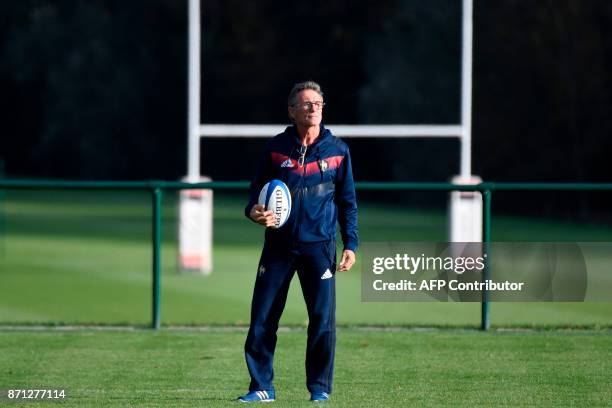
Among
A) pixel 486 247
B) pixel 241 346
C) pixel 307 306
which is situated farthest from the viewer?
pixel 486 247

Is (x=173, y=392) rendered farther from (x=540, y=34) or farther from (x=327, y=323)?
(x=540, y=34)

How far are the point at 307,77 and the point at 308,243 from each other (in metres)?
32.8

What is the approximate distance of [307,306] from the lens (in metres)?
7.31

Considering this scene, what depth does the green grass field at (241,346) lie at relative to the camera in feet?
25.9

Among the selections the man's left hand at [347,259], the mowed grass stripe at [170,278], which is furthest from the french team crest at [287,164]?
the mowed grass stripe at [170,278]

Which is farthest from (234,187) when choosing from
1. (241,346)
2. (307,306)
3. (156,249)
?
(307,306)

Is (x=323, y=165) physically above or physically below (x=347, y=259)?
above

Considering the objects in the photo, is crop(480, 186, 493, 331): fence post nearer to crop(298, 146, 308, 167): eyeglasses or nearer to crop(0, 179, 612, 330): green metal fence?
crop(0, 179, 612, 330): green metal fence

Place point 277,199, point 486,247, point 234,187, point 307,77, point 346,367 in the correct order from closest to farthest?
point 277,199
point 346,367
point 486,247
point 234,187
point 307,77

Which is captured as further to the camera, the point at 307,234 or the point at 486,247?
the point at 486,247

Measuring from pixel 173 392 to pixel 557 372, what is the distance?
2.53 m

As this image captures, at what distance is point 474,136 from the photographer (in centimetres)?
3138

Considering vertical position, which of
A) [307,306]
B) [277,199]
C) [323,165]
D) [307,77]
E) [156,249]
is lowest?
[307,306]

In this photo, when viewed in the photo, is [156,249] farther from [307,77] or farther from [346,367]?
[307,77]
